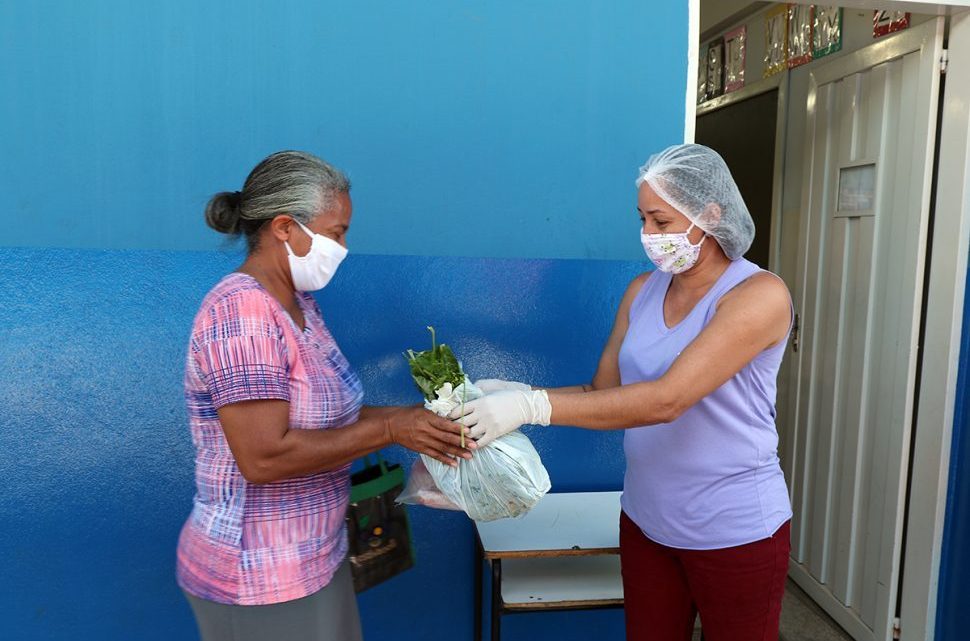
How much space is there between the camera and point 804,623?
3.04 metres

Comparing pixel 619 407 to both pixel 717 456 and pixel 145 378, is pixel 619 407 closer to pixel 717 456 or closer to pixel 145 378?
pixel 717 456

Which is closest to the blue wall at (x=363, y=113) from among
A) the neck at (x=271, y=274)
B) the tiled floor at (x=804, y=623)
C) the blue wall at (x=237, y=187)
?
the blue wall at (x=237, y=187)

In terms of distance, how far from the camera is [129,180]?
212 centimetres

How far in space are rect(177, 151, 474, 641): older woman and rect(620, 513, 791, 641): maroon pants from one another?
1.87 ft

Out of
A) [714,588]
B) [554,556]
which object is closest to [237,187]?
[554,556]

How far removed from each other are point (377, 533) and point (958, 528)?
197cm

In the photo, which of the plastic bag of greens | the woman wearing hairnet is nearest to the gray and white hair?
the plastic bag of greens

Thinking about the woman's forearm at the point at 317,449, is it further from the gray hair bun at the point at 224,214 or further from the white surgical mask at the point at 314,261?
the gray hair bun at the point at 224,214

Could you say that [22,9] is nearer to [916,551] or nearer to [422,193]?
[422,193]

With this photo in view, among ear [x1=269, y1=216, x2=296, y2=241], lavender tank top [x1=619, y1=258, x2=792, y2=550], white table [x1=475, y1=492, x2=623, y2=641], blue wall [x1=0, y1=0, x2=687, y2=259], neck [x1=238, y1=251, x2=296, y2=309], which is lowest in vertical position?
white table [x1=475, y1=492, x2=623, y2=641]

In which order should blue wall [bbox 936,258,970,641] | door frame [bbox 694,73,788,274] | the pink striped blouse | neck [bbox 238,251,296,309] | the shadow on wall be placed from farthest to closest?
door frame [bbox 694,73,788,274] → blue wall [bbox 936,258,970,641] → the shadow on wall → neck [bbox 238,251,296,309] → the pink striped blouse

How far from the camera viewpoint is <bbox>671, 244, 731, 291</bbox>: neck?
1.68 metres

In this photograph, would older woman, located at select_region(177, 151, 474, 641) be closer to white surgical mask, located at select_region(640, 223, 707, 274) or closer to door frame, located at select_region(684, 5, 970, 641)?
white surgical mask, located at select_region(640, 223, 707, 274)

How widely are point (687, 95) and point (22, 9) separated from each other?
73.9 inches
